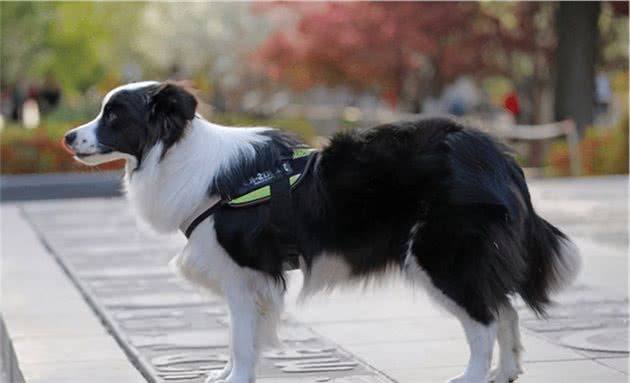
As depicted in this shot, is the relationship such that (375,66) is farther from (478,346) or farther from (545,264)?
(478,346)

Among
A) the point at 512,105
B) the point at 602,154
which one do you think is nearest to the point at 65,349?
the point at 602,154

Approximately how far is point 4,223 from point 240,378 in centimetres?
974

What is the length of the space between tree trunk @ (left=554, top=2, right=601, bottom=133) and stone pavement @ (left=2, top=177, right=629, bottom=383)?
13.1 metres

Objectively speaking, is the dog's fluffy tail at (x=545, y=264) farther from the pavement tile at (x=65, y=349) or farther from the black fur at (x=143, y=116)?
the pavement tile at (x=65, y=349)

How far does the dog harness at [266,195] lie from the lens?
20.3 feet

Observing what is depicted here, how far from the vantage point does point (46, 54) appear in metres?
47.7

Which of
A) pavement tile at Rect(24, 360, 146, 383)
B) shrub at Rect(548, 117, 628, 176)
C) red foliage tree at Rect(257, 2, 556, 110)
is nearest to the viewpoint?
pavement tile at Rect(24, 360, 146, 383)

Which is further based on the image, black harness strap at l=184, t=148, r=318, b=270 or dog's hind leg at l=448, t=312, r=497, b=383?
black harness strap at l=184, t=148, r=318, b=270

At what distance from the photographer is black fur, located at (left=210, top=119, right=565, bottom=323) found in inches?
235

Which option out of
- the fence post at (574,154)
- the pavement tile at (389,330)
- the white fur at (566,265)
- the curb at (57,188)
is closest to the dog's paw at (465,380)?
the white fur at (566,265)

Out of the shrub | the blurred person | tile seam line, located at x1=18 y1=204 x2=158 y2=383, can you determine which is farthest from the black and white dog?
the blurred person

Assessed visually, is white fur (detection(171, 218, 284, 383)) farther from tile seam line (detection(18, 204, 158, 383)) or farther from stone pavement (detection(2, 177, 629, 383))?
tile seam line (detection(18, 204, 158, 383))

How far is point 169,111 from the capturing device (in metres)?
6.27

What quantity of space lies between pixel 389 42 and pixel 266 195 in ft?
76.2
